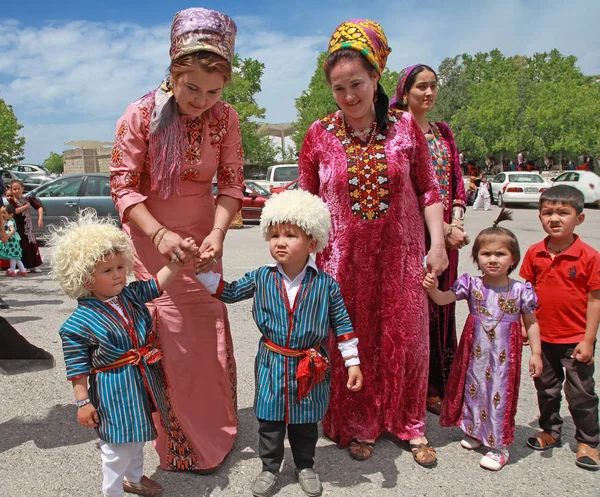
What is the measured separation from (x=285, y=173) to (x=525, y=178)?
9.66 metres

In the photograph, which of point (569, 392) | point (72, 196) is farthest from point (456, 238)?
point (72, 196)

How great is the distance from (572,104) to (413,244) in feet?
112

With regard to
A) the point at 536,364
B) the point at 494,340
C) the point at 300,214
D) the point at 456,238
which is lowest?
the point at 536,364

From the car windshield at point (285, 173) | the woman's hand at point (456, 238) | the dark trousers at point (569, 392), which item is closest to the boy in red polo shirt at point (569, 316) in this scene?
the dark trousers at point (569, 392)

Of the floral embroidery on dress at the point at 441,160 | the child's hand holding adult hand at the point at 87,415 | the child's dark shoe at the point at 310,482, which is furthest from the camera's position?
the floral embroidery on dress at the point at 441,160

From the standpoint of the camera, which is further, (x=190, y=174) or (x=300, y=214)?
(x=190, y=174)

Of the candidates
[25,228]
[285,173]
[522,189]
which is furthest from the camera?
[522,189]

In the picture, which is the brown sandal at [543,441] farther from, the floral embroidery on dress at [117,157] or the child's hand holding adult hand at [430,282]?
the floral embroidery on dress at [117,157]

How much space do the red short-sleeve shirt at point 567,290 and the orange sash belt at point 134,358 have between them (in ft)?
6.67

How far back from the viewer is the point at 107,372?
218 centimetres

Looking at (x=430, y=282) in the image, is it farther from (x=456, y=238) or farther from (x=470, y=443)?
(x=470, y=443)

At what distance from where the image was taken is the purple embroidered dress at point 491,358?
2.70m

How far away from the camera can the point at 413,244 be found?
2725 millimetres

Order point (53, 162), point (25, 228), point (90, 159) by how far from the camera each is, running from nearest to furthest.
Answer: point (25, 228) < point (90, 159) < point (53, 162)
